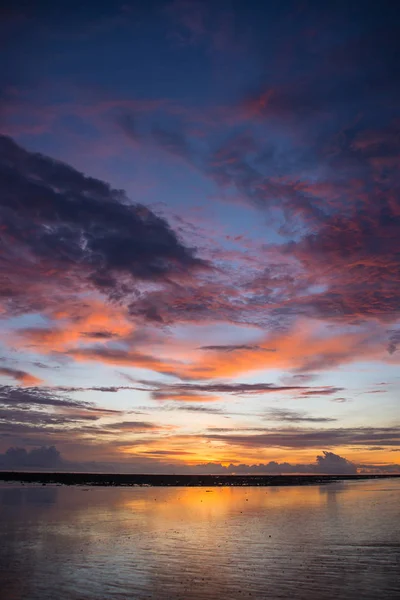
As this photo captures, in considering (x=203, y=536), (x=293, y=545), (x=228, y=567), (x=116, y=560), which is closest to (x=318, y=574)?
(x=228, y=567)

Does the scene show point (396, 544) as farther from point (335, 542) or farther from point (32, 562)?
point (32, 562)

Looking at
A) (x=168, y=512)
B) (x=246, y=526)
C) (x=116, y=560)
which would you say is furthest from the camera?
(x=168, y=512)

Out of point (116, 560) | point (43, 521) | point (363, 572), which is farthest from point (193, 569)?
point (43, 521)

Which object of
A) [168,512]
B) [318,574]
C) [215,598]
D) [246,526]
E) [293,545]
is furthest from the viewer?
[168,512]

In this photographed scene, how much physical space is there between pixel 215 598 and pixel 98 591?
5905 millimetres

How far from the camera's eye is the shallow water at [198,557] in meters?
25.3

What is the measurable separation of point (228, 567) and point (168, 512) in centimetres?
3685

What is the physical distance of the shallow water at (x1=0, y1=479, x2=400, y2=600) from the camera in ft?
83.0

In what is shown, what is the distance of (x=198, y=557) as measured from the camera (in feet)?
110

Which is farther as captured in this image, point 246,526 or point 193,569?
point 246,526

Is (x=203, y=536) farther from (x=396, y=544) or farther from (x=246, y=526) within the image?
(x=396, y=544)

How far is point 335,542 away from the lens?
3988 cm

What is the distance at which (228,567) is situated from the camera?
30.5m

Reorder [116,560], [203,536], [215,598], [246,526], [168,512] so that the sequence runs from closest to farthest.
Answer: [215,598] → [116,560] → [203,536] → [246,526] → [168,512]
